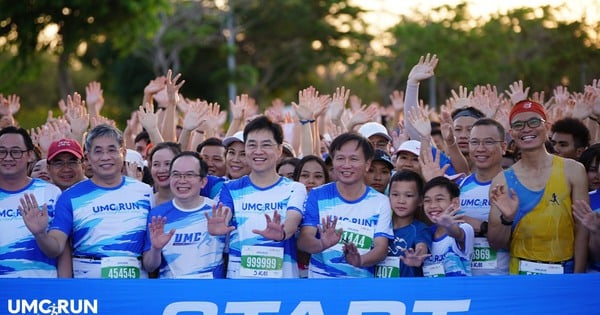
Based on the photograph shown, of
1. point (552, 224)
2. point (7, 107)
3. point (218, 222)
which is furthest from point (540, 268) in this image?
point (7, 107)

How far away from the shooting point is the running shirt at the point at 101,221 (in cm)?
711

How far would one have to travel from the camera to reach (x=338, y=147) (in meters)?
7.41

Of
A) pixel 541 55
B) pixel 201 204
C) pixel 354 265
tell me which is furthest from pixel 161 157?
pixel 541 55

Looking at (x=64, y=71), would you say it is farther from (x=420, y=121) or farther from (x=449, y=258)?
(x=449, y=258)

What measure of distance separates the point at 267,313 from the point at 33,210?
5.91 ft

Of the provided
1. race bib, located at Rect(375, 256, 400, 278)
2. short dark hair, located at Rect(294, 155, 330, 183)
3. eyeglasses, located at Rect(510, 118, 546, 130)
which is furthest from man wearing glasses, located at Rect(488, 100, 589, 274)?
short dark hair, located at Rect(294, 155, 330, 183)

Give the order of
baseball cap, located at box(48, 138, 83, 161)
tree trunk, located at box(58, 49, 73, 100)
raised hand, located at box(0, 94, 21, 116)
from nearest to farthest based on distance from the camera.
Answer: baseball cap, located at box(48, 138, 83, 161)
raised hand, located at box(0, 94, 21, 116)
tree trunk, located at box(58, 49, 73, 100)

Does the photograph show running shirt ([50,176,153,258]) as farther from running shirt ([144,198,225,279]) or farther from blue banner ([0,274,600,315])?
blue banner ([0,274,600,315])

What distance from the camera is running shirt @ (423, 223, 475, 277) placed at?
23.7ft

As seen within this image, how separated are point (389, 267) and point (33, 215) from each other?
2.53 metres

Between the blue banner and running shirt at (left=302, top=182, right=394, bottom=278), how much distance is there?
0.69 metres

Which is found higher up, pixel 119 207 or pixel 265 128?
pixel 265 128

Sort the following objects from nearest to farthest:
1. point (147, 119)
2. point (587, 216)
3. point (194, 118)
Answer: point (587, 216) < point (194, 118) < point (147, 119)

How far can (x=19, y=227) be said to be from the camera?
715cm
